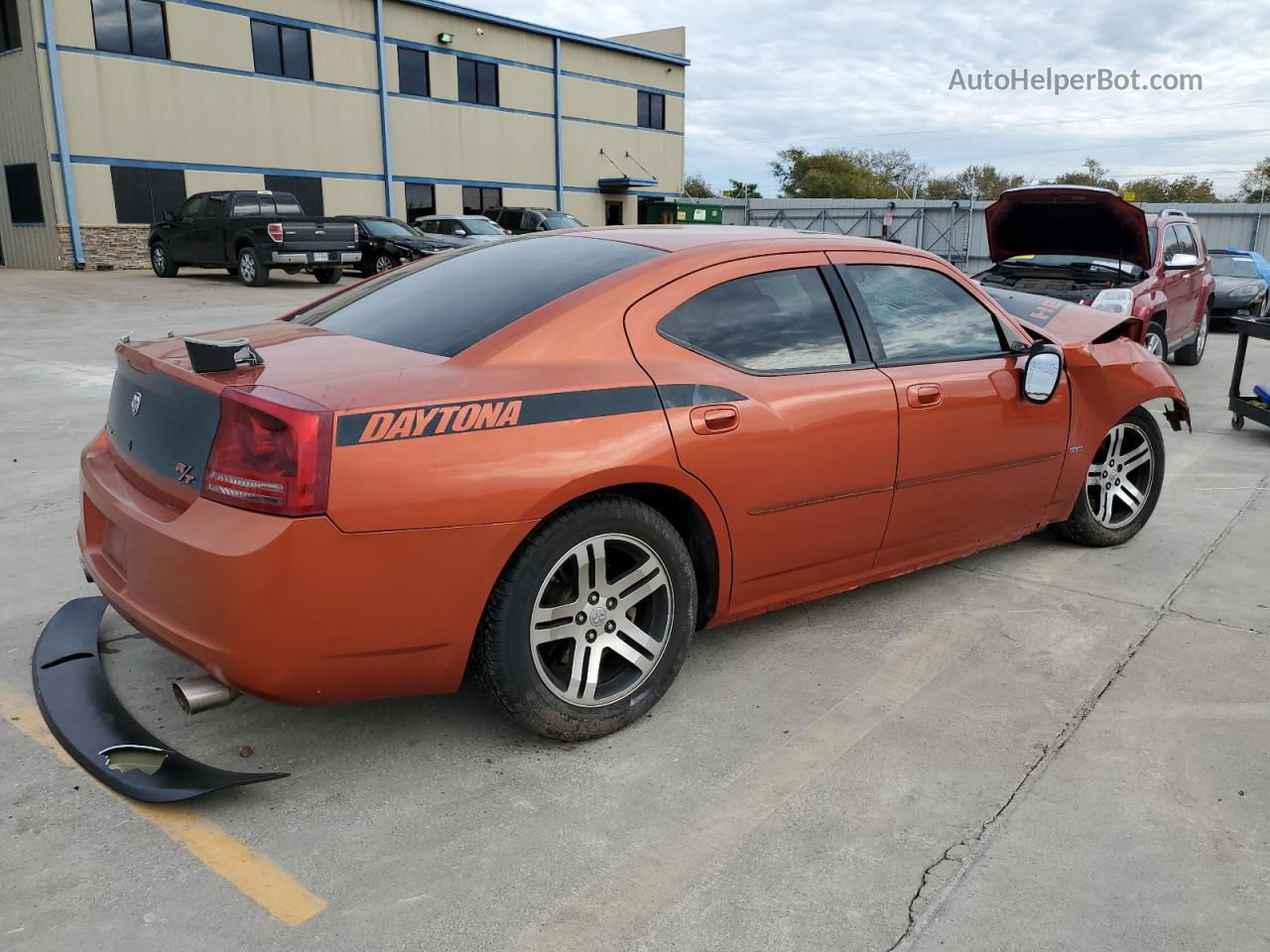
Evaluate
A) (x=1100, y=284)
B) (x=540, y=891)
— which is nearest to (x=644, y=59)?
(x=1100, y=284)

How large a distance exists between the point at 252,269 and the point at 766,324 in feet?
59.9

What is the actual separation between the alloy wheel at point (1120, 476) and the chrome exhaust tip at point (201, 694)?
3.88 m

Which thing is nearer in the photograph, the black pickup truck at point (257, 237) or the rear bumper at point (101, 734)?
the rear bumper at point (101, 734)

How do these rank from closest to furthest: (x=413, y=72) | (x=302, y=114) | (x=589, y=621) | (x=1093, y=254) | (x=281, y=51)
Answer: (x=589, y=621) < (x=1093, y=254) < (x=281, y=51) < (x=302, y=114) < (x=413, y=72)

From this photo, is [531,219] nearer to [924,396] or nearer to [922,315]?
[922,315]

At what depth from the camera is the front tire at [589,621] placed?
9.31 ft

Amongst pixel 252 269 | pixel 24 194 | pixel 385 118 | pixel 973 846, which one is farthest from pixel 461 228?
pixel 973 846

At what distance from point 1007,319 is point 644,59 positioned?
37046 mm

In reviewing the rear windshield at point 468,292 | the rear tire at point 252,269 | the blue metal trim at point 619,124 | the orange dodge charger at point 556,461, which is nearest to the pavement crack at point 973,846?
the orange dodge charger at point 556,461

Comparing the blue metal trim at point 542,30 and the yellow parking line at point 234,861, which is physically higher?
the blue metal trim at point 542,30

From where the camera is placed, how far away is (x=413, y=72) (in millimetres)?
30750

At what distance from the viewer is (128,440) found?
302cm

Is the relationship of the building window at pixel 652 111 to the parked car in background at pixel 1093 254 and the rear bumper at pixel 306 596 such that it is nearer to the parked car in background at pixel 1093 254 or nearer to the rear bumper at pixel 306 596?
the parked car in background at pixel 1093 254

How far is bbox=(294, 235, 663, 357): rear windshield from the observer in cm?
317
